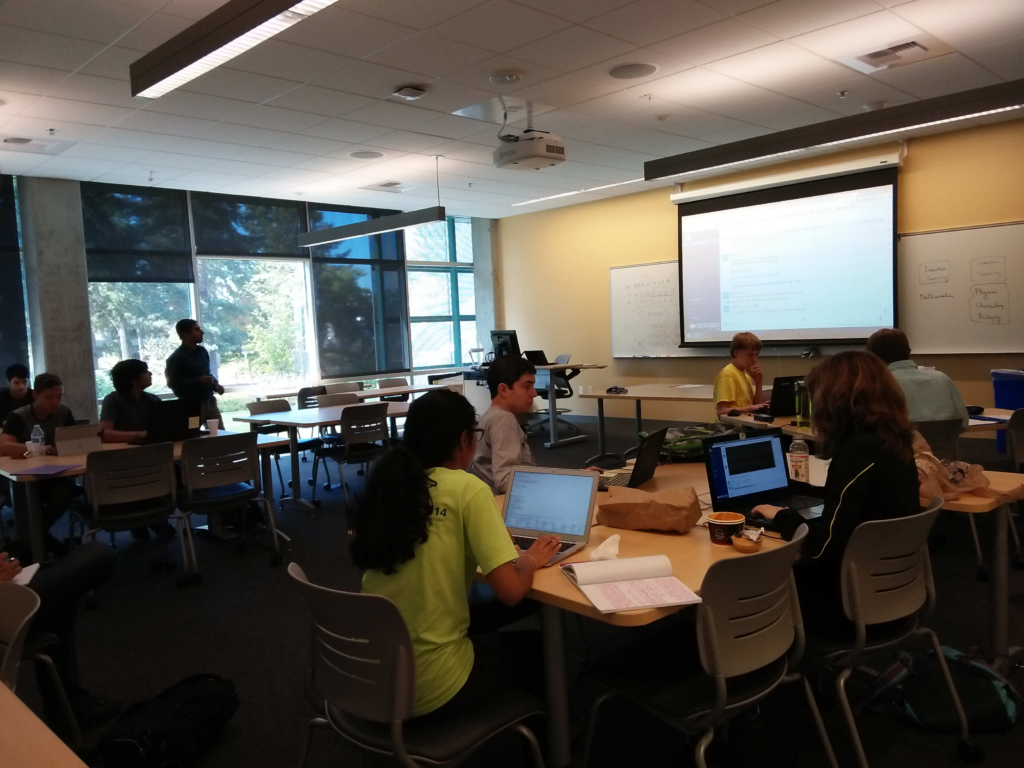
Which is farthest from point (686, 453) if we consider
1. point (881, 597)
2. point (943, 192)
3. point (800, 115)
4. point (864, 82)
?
point (943, 192)

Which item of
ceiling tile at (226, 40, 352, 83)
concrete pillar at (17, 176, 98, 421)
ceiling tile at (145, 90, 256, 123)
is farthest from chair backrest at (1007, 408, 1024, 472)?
concrete pillar at (17, 176, 98, 421)

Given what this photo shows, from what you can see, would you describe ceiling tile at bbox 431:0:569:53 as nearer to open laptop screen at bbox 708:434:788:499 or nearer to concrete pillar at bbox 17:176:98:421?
open laptop screen at bbox 708:434:788:499

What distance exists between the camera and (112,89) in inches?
184

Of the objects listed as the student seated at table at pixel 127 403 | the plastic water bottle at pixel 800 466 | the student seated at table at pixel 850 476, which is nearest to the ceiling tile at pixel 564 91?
the plastic water bottle at pixel 800 466

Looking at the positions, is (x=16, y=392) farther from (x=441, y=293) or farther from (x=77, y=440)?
(x=441, y=293)

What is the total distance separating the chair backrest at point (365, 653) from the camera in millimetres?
1616

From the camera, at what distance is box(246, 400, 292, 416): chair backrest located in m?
6.54

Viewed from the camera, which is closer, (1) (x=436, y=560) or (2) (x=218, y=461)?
(1) (x=436, y=560)

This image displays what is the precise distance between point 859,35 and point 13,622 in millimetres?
5025

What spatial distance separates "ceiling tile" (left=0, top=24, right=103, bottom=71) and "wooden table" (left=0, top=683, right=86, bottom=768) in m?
3.80

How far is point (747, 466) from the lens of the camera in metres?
2.64

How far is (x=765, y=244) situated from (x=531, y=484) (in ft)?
21.4

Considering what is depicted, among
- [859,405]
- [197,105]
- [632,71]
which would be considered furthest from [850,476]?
[197,105]

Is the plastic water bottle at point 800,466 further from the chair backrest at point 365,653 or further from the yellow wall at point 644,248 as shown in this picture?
the yellow wall at point 644,248
